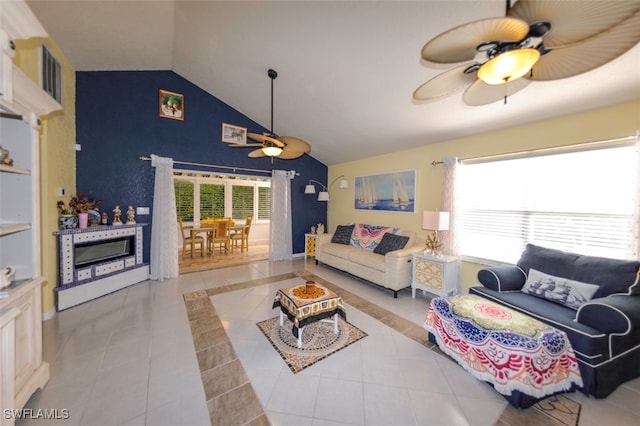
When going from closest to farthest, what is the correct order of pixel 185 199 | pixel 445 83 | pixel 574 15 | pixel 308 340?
pixel 574 15 < pixel 445 83 < pixel 308 340 < pixel 185 199

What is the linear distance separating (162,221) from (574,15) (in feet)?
16.1

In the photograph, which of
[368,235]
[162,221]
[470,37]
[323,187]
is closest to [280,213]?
[323,187]

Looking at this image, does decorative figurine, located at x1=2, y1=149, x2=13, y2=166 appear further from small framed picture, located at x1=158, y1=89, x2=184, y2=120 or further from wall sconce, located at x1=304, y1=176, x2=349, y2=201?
wall sconce, located at x1=304, y1=176, x2=349, y2=201

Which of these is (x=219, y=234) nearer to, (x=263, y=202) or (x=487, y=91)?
(x=263, y=202)

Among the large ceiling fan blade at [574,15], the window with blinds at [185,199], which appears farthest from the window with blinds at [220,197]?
the large ceiling fan blade at [574,15]

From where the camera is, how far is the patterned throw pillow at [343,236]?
4829mm

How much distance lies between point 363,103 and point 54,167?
13.3ft

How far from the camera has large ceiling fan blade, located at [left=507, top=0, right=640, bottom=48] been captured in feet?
2.85

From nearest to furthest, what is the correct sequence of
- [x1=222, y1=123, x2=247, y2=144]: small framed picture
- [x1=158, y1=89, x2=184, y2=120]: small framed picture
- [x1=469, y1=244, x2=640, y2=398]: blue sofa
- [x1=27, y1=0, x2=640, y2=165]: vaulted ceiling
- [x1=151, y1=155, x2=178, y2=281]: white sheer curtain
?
[x1=469, y1=244, x2=640, y2=398]: blue sofa < [x1=27, y1=0, x2=640, y2=165]: vaulted ceiling < [x1=151, y1=155, x2=178, y2=281]: white sheer curtain < [x1=158, y1=89, x2=184, y2=120]: small framed picture < [x1=222, y1=123, x2=247, y2=144]: small framed picture

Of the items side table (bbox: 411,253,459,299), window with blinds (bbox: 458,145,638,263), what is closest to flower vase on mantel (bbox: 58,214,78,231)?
side table (bbox: 411,253,459,299)

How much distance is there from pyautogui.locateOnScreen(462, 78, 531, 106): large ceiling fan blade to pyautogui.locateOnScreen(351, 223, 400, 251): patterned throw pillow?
2.78m

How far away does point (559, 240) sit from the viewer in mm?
2605

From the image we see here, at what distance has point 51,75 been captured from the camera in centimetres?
261

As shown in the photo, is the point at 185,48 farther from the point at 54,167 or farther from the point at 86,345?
the point at 86,345
